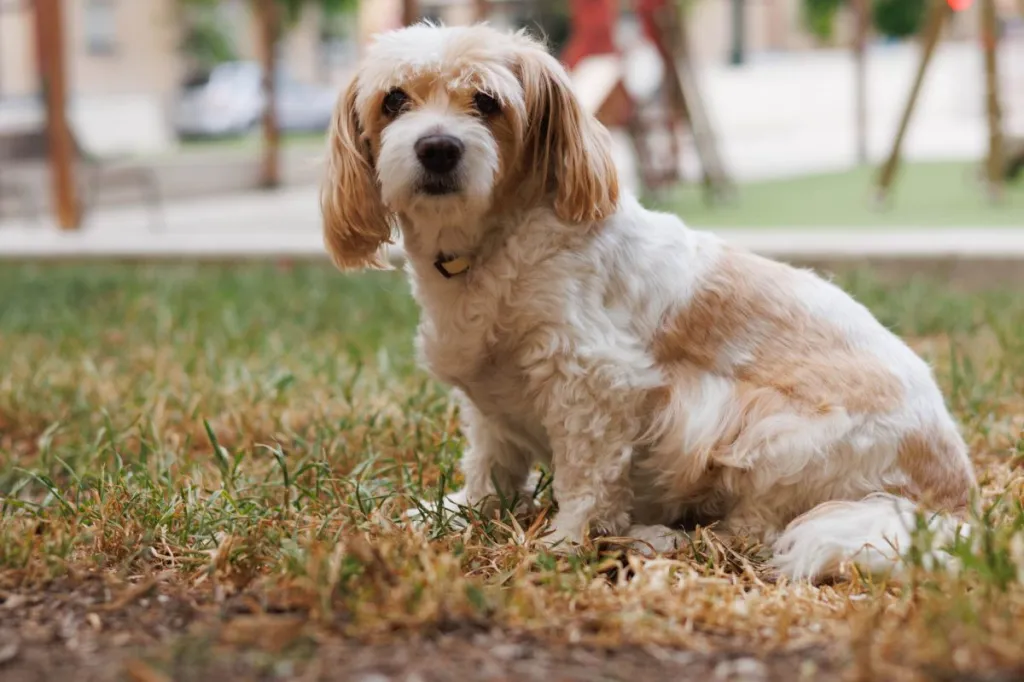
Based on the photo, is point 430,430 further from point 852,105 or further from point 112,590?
point 852,105

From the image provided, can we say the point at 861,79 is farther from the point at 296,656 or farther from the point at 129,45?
the point at 129,45

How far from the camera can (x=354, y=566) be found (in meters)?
2.33

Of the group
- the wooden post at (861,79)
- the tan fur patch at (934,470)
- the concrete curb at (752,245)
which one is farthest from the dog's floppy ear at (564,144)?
the wooden post at (861,79)

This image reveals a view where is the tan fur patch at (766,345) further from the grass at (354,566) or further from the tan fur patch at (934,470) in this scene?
the grass at (354,566)

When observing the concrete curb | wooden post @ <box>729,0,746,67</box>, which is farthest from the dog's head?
wooden post @ <box>729,0,746,67</box>

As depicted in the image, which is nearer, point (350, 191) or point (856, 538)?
point (856, 538)

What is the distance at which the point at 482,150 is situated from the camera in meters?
2.74

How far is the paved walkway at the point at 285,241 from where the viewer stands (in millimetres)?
7016

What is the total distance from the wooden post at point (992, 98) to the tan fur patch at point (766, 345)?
6.82m

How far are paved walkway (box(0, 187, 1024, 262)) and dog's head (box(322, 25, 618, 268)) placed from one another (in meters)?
4.27

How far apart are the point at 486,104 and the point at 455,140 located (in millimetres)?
160

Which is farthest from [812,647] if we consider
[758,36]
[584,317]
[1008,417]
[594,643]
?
[758,36]

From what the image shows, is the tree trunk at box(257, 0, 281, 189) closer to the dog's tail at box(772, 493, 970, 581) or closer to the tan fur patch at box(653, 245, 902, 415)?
the tan fur patch at box(653, 245, 902, 415)

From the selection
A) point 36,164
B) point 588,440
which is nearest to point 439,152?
point 588,440
